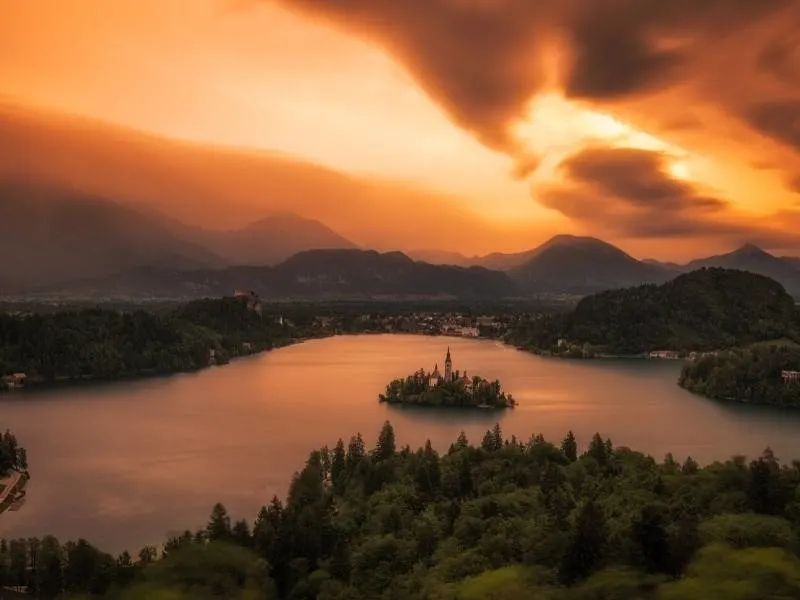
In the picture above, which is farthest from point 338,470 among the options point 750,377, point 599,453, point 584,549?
point 750,377

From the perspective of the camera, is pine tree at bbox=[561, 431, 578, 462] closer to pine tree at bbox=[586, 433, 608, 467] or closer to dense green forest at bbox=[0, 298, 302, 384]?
pine tree at bbox=[586, 433, 608, 467]

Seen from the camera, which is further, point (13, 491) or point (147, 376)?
point (147, 376)

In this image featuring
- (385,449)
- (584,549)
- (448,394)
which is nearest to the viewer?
(584,549)

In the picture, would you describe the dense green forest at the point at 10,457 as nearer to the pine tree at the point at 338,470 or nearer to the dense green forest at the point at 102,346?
the pine tree at the point at 338,470

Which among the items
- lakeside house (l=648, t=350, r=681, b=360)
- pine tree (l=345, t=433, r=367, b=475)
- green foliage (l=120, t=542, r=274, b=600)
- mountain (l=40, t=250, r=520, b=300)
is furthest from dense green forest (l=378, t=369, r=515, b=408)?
mountain (l=40, t=250, r=520, b=300)

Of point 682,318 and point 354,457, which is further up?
point 682,318

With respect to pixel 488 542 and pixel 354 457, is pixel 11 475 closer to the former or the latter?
pixel 354 457

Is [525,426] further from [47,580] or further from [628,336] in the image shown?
[628,336]
